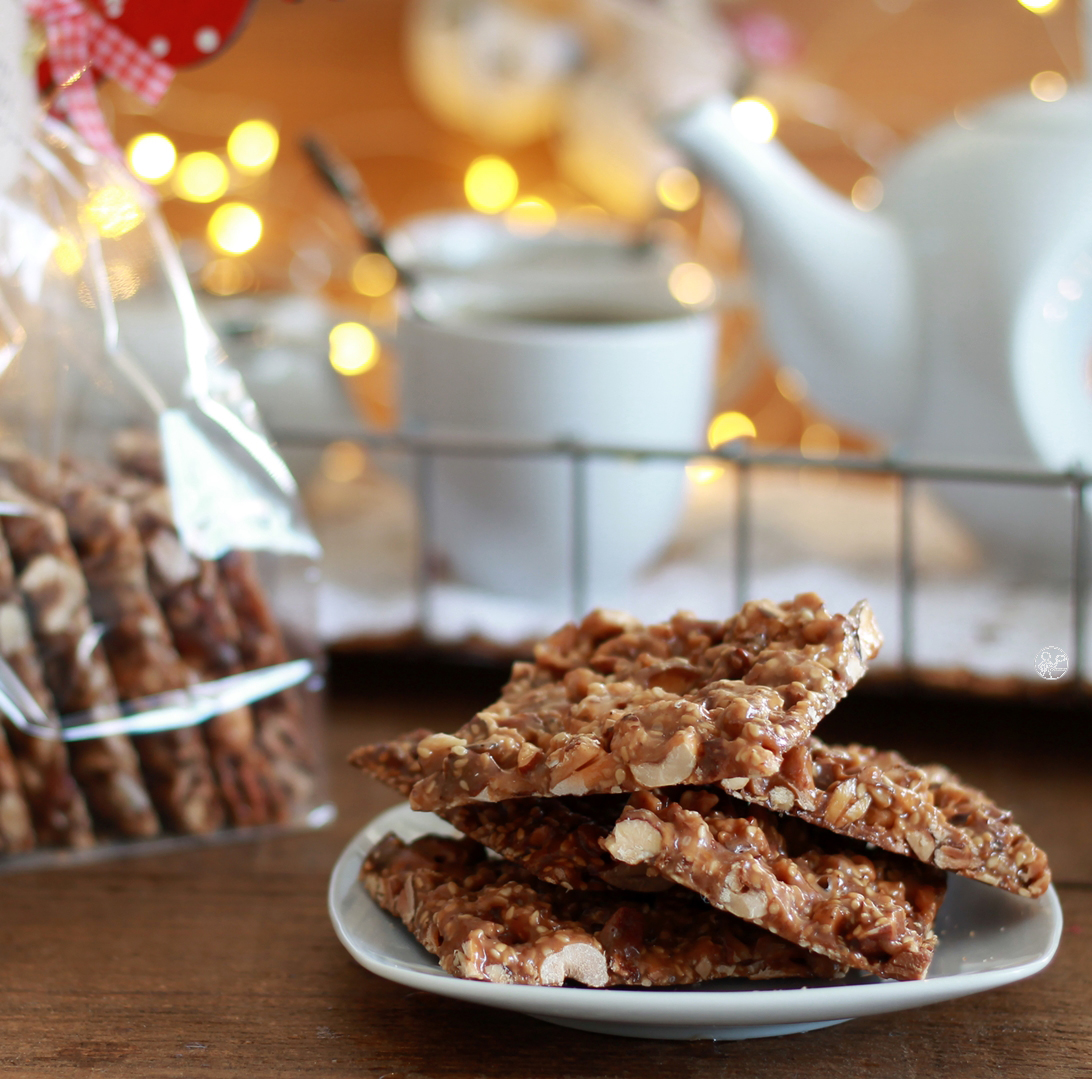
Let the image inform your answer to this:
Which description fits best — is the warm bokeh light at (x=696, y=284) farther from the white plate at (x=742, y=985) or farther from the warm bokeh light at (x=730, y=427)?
the white plate at (x=742, y=985)

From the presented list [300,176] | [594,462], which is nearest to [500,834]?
[594,462]

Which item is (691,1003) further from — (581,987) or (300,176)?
(300,176)

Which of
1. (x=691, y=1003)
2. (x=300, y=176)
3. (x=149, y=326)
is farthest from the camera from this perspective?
(x=300, y=176)

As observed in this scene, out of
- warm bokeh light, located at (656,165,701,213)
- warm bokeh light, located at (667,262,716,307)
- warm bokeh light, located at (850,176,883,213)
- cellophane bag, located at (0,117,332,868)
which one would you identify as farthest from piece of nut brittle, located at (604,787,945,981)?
warm bokeh light, located at (850,176,883,213)

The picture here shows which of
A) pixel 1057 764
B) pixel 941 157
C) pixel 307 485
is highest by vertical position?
pixel 941 157

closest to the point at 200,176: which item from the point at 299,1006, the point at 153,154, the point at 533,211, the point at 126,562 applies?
the point at 153,154

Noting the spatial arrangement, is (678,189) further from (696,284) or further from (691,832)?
(691,832)

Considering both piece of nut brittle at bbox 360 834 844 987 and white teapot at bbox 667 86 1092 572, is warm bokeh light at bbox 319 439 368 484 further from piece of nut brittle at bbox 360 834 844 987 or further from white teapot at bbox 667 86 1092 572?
piece of nut brittle at bbox 360 834 844 987
